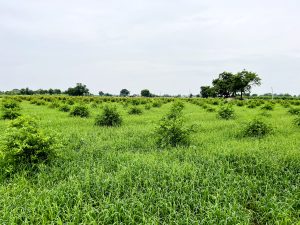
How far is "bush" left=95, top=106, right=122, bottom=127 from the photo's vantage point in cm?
1221

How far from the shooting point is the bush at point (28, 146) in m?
6.09

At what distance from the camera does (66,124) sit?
12203 millimetres

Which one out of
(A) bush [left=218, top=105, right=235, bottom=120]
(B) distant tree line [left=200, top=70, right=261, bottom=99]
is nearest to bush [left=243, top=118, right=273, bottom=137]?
(A) bush [left=218, top=105, right=235, bottom=120]

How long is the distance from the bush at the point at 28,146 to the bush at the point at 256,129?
6986 millimetres

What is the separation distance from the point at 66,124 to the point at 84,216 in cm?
872

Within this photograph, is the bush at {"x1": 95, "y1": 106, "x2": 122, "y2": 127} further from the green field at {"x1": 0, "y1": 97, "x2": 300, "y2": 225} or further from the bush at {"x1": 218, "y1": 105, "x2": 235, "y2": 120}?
the bush at {"x1": 218, "y1": 105, "x2": 235, "y2": 120}

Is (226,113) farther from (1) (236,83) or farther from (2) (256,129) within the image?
(1) (236,83)

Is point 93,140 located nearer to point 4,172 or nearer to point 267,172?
point 4,172

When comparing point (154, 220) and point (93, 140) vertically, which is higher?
point (93, 140)

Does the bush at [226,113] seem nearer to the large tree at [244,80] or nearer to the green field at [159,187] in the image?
the green field at [159,187]

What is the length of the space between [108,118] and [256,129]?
643 centimetres

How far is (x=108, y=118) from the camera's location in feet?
40.0

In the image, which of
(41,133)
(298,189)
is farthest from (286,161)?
(41,133)

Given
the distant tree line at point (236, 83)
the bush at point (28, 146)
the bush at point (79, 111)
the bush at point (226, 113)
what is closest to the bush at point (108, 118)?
the bush at point (79, 111)
